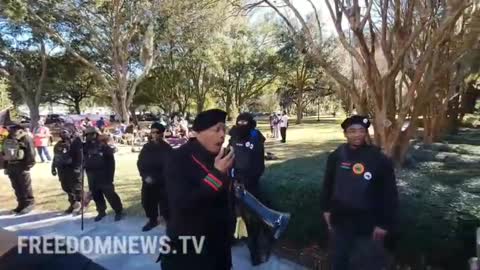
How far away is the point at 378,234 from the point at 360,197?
306mm

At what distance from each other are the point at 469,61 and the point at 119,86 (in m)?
21.1

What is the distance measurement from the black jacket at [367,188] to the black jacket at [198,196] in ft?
3.74

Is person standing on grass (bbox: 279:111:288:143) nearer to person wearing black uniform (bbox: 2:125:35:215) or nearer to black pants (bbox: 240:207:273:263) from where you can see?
person wearing black uniform (bbox: 2:125:35:215)

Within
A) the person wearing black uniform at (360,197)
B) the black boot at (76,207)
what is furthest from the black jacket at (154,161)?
the person wearing black uniform at (360,197)

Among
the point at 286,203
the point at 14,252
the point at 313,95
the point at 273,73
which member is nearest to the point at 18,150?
the point at 286,203

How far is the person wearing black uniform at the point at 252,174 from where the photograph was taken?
542 centimetres

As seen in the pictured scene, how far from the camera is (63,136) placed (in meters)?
8.44

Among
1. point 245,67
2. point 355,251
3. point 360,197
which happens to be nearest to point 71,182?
point 355,251

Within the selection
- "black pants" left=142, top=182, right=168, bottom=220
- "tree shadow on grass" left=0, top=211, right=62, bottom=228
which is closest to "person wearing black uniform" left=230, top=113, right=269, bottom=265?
"black pants" left=142, top=182, right=168, bottom=220

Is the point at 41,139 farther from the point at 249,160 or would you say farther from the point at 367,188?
the point at 367,188

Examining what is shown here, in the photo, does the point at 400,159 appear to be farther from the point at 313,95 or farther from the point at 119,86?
the point at 313,95

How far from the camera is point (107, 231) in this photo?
702cm

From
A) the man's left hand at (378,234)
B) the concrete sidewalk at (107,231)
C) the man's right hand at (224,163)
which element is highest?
the man's right hand at (224,163)

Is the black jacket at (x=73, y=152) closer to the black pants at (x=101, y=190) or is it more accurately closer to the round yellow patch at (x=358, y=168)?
the black pants at (x=101, y=190)
